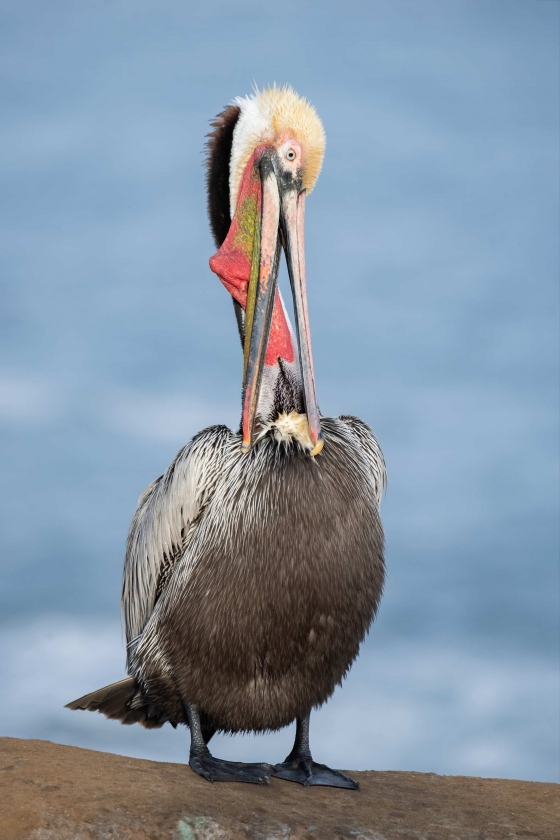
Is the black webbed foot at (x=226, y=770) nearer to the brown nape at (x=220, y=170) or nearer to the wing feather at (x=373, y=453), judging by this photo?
the wing feather at (x=373, y=453)

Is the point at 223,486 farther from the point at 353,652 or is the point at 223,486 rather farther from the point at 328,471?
the point at 353,652

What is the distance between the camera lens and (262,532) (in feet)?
24.6

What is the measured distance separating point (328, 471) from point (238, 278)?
1.62 m

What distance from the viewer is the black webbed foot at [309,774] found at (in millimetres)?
7938

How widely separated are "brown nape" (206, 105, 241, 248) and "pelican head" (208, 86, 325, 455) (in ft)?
0.06

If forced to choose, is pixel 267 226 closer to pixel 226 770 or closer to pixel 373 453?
pixel 373 453

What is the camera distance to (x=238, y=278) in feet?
27.1

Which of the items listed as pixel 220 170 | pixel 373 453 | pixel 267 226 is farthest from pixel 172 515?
pixel 220 170

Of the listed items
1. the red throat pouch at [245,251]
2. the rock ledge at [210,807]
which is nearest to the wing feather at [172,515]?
the red throat pouch at [245,251]

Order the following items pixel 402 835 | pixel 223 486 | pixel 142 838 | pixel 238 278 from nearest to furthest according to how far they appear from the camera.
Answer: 1. pixel 142 838
2. pixel 402 835
3. pixel 223 486
4. pixel 238 278

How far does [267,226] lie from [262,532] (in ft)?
7.32

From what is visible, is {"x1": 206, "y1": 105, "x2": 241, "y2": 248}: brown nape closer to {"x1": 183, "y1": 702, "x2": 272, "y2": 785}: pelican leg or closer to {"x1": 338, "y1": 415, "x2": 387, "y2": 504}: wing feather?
{"x1": 338, "y1": 415, "x2": 387, "y2": 504}: wing feather

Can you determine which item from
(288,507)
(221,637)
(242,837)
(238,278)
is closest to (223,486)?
(288,507)

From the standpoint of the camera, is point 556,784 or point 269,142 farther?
point 556,784
